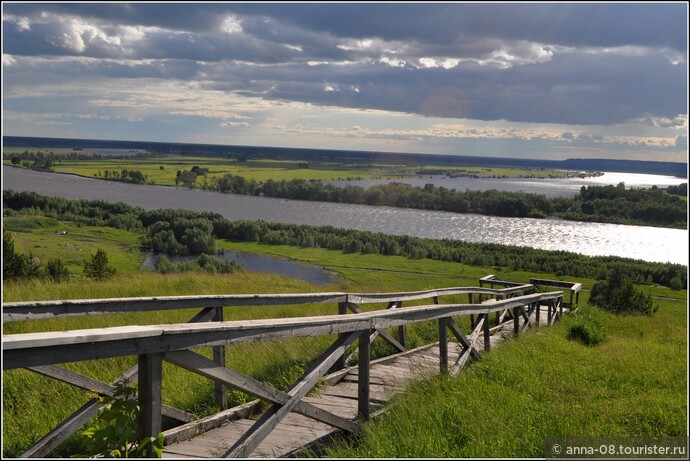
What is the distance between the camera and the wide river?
65.2 metres

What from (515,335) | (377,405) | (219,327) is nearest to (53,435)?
(219,327)

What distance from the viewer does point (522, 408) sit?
15.9ft

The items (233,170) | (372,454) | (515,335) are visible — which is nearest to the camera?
(372,454)

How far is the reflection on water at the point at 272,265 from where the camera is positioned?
134 ft

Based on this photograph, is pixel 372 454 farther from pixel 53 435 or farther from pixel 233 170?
pixel 233 170

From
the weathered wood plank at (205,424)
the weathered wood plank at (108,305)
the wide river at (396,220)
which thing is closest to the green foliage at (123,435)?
the weathered wood plank at (205,424)

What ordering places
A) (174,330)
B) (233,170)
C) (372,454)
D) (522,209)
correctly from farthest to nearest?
(233,170) → (522,209) → (372,454) → (174,330)

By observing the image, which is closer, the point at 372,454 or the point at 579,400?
the point at 372,454

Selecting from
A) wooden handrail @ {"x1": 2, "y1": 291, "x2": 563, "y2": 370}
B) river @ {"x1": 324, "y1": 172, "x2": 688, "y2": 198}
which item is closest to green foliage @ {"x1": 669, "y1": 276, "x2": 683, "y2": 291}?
river @ {"x1": 324, "y1": 172, "x2": 688, "y2": 198}

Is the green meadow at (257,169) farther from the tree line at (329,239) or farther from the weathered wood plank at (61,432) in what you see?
the weathered wood plank at (61,432)

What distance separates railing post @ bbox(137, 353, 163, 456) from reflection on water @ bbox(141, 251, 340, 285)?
36256mm

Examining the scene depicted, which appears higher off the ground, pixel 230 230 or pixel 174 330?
pixel 174 330

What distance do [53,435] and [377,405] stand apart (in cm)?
267

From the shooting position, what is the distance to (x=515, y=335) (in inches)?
395
